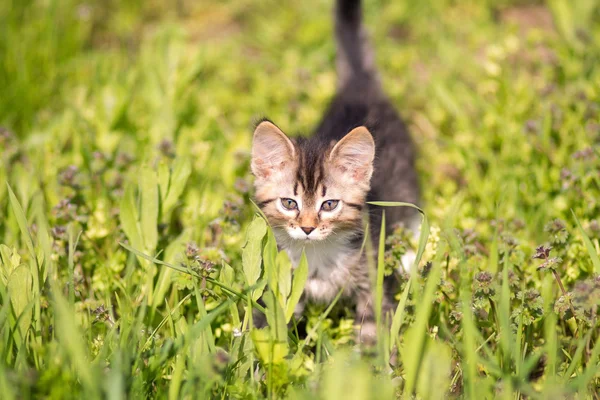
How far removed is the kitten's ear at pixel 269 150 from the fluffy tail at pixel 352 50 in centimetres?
176

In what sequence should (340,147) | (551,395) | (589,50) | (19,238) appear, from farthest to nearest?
(589,50) < (19,238) < (340,147) < (551,395)

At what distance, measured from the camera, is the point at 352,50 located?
4.79 m

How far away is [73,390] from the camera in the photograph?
2219mm

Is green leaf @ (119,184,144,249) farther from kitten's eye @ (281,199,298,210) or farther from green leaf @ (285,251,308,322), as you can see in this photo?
green leaf @ (285,251,308,322)

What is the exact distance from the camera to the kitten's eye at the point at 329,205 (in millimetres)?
3039

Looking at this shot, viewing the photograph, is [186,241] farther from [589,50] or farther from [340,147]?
[589,50]

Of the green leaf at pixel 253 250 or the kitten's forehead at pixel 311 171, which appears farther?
the kitten's forehead at pixel 311 171

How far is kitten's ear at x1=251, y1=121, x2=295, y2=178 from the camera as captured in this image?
299 centimetres

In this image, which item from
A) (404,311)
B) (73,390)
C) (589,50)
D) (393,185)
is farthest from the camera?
(589,50)

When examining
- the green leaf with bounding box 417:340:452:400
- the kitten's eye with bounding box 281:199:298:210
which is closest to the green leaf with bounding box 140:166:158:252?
the kitten's eye with bounding box 281:199:298:210

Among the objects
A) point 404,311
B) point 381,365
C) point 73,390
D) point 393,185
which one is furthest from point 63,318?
point 393,185

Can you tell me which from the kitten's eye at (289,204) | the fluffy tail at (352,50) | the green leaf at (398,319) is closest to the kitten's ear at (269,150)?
the kitten's eye at (289,204)

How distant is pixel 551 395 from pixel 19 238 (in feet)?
9.44

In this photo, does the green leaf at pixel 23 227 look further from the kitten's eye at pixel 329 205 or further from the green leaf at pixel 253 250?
the kitten's eye at pixel 329 205
